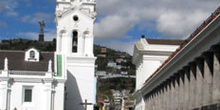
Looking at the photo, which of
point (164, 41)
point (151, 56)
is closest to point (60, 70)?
point (151, 56)

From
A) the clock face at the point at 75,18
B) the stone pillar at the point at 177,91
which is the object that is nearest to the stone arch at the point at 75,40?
the clock face at the point at 75,18

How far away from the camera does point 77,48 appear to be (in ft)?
257

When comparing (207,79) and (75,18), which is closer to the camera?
(207,79)

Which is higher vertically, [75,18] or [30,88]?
[75,18]

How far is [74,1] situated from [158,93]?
102 ft

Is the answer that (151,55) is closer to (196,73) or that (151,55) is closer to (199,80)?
(196,73)

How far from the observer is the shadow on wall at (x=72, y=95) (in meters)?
75.8

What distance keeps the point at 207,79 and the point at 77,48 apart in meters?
51.2

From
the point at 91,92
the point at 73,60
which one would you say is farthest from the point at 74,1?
the point at 91,92

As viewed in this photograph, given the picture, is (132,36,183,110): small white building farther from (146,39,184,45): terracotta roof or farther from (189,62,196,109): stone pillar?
(189,62,196,109): stone pillar

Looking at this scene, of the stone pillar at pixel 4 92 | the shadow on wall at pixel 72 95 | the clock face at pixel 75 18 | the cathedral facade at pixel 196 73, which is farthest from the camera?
the clock face at pixel 75 18

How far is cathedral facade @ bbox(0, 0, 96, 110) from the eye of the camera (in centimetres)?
6688

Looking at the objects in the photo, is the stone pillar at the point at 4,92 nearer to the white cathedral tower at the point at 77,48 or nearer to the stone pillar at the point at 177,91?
the white cathedral tower at the point at 77,48

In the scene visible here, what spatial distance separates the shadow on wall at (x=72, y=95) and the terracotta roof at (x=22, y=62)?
16.2ft
